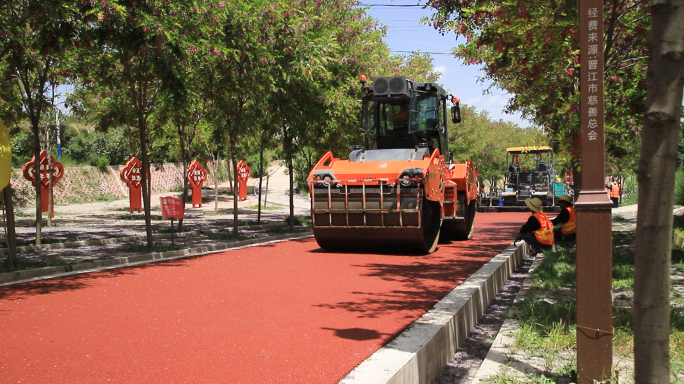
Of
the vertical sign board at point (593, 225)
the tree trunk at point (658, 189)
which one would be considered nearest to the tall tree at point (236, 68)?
the vertical sign board at point (593, 225)

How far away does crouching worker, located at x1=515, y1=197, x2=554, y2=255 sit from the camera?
38.4 feet

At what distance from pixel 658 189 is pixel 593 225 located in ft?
3.97

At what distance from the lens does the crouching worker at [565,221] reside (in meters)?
12.5

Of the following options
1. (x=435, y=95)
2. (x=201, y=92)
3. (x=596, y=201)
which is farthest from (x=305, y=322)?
(x=201, y=92)

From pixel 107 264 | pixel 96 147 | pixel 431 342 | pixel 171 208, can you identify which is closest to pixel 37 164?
pixel 171 208

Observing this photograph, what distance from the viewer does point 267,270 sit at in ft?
33.8

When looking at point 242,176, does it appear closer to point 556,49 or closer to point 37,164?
point 37,164

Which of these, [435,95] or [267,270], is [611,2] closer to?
[435,95]

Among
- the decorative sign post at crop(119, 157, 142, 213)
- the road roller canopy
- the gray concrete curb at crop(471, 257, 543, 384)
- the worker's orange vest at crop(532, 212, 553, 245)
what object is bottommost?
the gray concrete curb at crop(471, 257, 543, 384)

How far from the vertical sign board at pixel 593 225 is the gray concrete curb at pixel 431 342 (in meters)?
1.22

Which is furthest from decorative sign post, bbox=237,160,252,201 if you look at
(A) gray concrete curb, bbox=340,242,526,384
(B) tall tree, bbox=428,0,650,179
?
(A) gray concrete curb, bbox=340,242,526,384

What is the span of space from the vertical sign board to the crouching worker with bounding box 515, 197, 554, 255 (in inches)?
290

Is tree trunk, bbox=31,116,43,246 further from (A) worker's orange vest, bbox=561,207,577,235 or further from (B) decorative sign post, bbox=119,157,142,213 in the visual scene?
(B) decorative sign post, bbox=119,157,142,213

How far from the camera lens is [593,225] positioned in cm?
434
